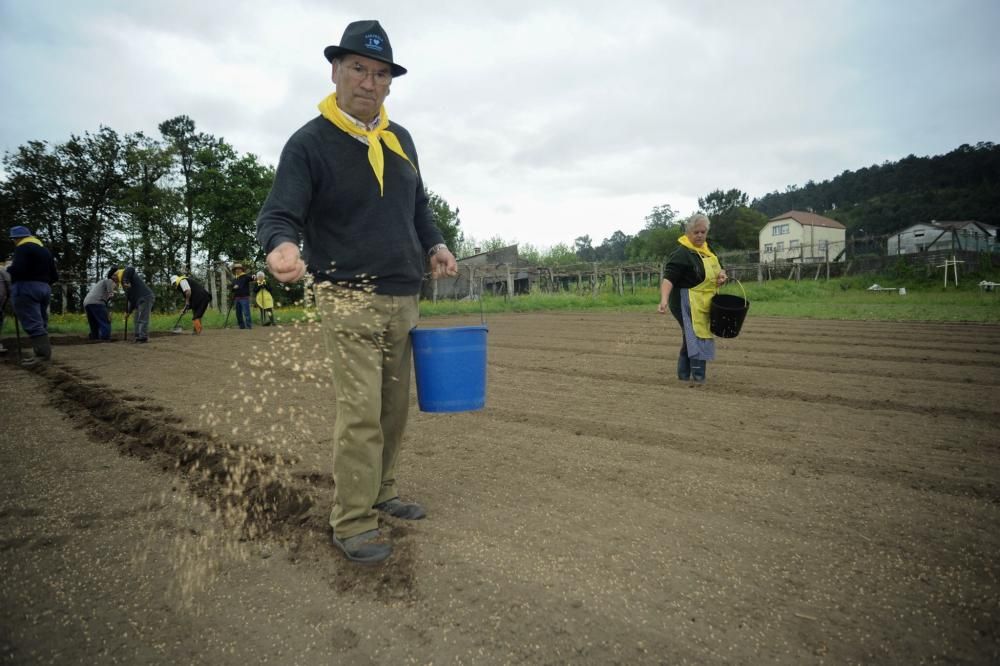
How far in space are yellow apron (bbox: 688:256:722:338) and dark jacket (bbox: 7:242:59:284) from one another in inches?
363

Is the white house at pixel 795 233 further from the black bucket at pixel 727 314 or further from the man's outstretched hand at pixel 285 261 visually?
the man's outstretched hand at pixel 285 261

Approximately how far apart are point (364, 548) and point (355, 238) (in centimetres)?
139

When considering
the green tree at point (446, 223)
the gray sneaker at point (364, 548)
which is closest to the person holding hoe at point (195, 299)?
the gray sneaker at point (364, 548)

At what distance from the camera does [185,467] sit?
3.66m

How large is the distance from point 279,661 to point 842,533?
2.50m

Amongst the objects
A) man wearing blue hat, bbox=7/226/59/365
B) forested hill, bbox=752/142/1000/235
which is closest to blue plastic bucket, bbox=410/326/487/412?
man wearing blue hat, bbox=7/226/59/365

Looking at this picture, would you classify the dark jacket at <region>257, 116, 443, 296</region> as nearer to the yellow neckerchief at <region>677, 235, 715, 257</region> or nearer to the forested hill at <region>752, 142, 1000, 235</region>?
the yellow neckerchief at <region>677, 235, 715, 257</region>

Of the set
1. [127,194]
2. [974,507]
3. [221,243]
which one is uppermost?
[127,194]

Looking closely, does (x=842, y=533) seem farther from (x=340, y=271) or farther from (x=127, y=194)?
(x=127, y=194)

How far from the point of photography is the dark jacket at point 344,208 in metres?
2.36

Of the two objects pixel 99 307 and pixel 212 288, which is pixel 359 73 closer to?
pixel 99 307

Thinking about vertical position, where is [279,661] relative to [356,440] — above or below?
below

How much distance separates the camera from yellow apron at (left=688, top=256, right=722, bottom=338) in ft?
20.0

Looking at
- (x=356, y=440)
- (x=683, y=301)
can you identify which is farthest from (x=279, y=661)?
(x=683, y=301)
